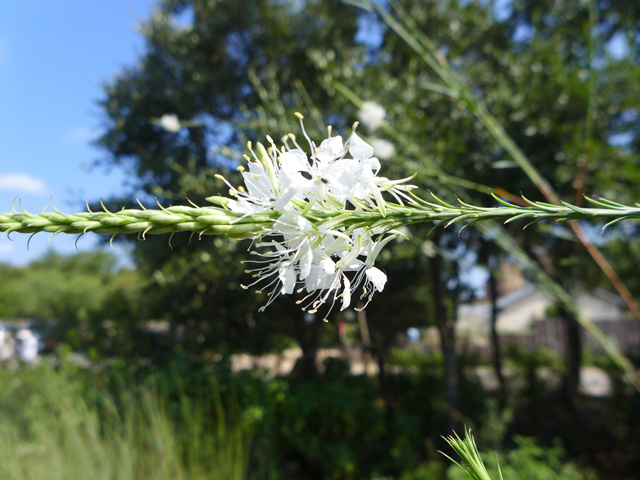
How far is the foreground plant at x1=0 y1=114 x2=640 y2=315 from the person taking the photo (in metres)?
0.62

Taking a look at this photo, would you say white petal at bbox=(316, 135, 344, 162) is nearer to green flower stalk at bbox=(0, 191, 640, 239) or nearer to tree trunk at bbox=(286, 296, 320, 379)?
green flower stalk at bbox=(0, 191, 640, 239)

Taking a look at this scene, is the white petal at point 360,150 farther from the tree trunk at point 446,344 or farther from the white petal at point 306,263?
the tree trunk at point 446,344

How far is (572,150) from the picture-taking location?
4.94 meters

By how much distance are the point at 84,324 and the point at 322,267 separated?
10.7m

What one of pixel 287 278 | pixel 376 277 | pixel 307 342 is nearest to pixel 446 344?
pixel 307 342

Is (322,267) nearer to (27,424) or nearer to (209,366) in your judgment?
(209,366)

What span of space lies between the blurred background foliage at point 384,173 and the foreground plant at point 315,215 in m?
3.40

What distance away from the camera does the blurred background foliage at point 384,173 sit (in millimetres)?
4738

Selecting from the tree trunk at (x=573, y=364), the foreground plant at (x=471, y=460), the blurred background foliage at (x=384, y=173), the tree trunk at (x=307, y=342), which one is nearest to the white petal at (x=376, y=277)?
the foreground plant at (x=471, y=460)

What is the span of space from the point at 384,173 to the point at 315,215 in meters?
4.19

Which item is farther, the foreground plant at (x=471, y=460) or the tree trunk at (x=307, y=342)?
the tree trunk at (x=307, y=342)

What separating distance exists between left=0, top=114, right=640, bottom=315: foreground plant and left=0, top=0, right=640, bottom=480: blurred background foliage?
3404 millimetres

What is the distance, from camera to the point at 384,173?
4.76 metres

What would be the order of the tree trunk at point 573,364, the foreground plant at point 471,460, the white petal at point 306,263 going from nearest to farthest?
the foreground plant at point 471,460, the white petal at point 306,263, the tree trunk at point 573,364
